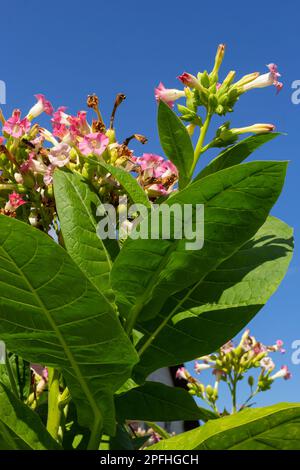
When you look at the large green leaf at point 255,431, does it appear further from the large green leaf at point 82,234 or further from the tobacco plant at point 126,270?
the large green leaf at point 82,234

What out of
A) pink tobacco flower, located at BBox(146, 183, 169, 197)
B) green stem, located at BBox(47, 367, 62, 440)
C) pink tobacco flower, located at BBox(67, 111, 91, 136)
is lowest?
green stem, located at BBox(47, 367, 62, 440)

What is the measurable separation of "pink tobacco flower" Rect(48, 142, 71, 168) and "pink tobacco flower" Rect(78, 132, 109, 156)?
0.05m

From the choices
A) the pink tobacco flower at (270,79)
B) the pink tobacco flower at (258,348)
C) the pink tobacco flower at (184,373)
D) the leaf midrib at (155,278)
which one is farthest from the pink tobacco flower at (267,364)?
the leaf midrib at (155,278)

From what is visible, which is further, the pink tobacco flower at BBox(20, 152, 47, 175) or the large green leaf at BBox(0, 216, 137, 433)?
the pink tobacco flower at BBox(20, 152, 47, 175)

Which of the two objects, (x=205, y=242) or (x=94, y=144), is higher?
(x=94, y=144)

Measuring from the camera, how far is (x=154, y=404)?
1.37 metres

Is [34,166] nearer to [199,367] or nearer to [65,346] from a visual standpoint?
[65,346]

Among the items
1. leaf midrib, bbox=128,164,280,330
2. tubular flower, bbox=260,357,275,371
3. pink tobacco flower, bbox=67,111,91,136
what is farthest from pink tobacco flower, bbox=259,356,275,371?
leaf midrib, bbox=128,164,280,330

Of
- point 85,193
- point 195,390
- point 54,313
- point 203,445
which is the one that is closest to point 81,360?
point 54,313

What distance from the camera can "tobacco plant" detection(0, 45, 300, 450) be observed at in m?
0.98

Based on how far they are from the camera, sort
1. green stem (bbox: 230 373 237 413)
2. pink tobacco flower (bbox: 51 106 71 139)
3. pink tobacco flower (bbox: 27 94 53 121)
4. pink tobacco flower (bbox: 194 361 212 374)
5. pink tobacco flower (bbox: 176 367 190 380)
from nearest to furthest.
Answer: pink tobacco flower (bbox: 51 106 71 139) → pink tobacco flower (bbox: 27 94 53 121) → green stem (bbox: 230 373 237 413) → pink tobacco flower (bbox: 176 367 190 380) → pink tobacco flower (bbox: 194 361 212 374)

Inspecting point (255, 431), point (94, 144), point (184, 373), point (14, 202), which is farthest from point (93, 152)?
point (184, 373)

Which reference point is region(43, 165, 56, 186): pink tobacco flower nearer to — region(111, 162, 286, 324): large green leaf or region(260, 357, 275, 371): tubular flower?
region(111, 162, 286, 324): large green leaf

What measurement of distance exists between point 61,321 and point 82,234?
23 cm
